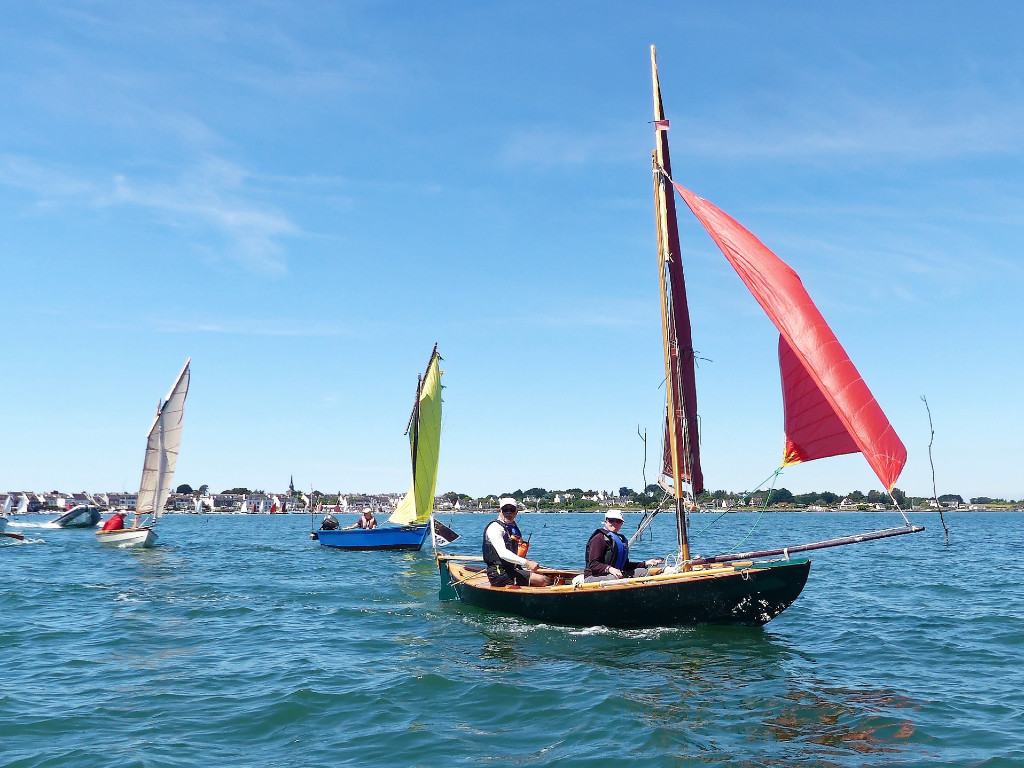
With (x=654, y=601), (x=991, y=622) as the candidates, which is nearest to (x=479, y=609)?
(x=654, y=601)

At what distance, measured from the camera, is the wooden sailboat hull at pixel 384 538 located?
131 ft

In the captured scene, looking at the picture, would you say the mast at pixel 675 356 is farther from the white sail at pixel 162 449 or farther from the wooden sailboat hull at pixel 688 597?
the white sail at pixel 162 449

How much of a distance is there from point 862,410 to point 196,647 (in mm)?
12384

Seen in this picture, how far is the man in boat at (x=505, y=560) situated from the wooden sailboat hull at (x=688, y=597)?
129 centimetres

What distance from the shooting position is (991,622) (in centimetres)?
1756

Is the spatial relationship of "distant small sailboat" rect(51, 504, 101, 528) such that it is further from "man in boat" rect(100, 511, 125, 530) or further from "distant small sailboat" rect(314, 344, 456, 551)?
"distant small sailboat" rect(314, 344, 456, 551)

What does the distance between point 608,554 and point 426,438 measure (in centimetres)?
2275

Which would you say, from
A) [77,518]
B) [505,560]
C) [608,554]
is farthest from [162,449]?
[77,518]

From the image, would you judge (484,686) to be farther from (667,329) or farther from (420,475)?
(420,475)

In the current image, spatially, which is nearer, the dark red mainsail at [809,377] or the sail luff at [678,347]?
the dark red mainsail at [809,377]

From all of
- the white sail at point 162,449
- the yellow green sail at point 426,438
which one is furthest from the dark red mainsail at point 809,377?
the white sail at point 162,449

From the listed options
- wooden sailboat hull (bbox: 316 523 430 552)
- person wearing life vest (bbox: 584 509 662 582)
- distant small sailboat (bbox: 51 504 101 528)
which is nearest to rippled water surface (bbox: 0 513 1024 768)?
person wearing life vest (bbox: 584 509 662 582)

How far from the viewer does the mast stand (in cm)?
1578

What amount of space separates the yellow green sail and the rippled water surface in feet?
54.1
